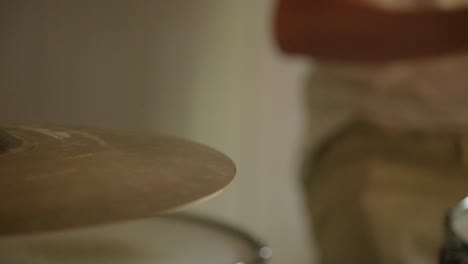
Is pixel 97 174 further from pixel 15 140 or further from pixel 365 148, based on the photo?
pixel 365 148

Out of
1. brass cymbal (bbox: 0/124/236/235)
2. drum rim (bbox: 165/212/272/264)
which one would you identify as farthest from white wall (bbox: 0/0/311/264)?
brass cymbal (bbox: 0/124/236/235)

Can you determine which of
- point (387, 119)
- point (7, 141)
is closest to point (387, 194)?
point (387, 119)

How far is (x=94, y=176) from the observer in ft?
1.53

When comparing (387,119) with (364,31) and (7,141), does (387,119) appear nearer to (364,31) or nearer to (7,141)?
(364,31)

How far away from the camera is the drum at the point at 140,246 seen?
0.66 m

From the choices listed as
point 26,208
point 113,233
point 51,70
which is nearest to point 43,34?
point 51,70

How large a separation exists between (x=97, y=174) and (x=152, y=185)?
39 millimetres

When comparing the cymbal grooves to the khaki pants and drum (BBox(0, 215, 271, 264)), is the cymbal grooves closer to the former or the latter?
drum (BBox(0, 215, 271, 264))

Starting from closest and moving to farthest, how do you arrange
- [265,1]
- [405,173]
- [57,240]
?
[57,240] < [405,173] < [265,1]

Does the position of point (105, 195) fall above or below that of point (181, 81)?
above

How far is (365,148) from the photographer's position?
89cm

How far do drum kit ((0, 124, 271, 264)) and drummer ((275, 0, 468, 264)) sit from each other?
0.53 ft

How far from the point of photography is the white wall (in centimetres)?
101

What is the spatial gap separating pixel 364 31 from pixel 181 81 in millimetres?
402
